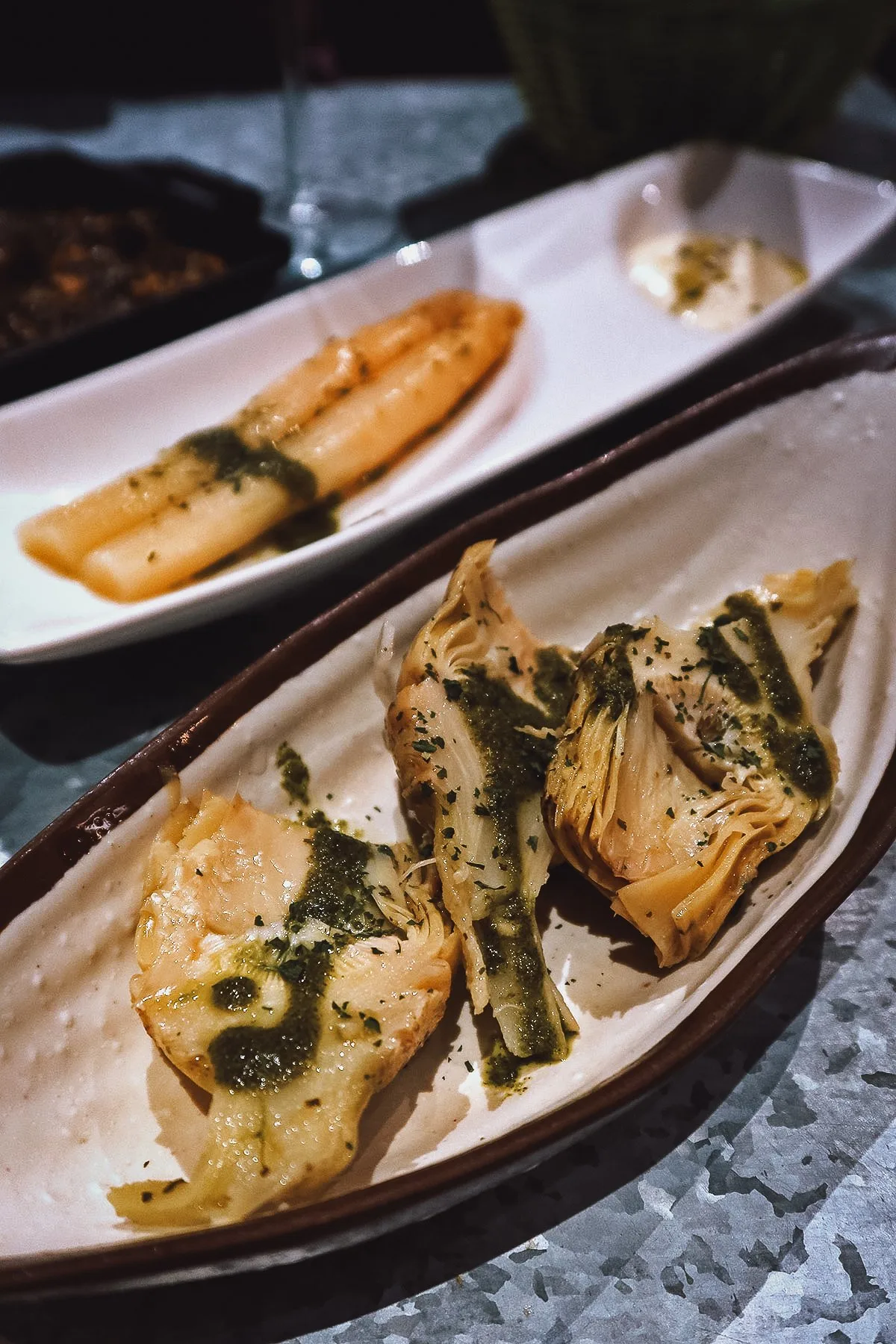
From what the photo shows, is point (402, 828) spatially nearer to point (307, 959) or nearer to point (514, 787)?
point (514, 787)

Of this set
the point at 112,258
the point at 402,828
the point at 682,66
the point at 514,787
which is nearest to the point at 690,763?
the point at 514,787

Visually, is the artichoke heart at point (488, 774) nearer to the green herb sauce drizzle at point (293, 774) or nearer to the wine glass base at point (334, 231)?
the green herb sauce drizzle at point (293, 774)

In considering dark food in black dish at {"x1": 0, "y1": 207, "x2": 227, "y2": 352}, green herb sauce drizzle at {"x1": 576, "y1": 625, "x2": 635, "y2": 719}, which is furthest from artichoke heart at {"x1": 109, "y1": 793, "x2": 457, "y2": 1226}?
dark food in black dish at {"x1": 0, "y1": 207, "x2": 227, "y2": 352}

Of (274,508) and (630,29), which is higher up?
(630,29)

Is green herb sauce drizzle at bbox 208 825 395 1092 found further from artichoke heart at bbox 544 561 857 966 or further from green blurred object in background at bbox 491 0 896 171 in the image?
green blurred object in background at bbox 491 0 896 171

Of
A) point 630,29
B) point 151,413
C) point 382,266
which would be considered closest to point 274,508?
point 151,413

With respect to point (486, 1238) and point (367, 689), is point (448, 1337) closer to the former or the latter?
point (486, 1238)

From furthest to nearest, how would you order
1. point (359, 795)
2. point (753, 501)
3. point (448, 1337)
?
point (753, 501), point (359, 795), point (448, 1337)
